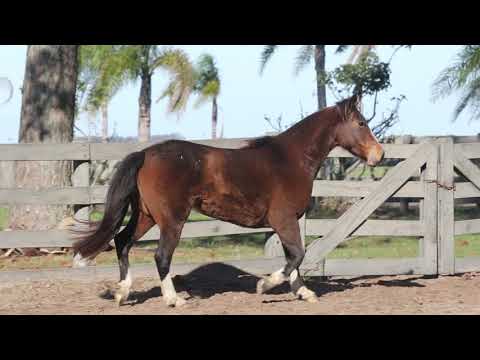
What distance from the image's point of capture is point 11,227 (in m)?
11.3

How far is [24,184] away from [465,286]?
6.37m

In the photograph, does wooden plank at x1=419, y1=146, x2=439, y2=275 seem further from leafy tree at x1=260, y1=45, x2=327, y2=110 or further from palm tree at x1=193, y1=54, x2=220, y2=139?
palm tree at x1=193, y1=54, x2=220, y2=139

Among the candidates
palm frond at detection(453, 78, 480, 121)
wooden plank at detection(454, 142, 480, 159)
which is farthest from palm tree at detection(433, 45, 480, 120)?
wooden plank at detection(454, 142, 480, 159)

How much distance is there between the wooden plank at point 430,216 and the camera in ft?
30.2

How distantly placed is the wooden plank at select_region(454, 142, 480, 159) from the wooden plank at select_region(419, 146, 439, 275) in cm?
36

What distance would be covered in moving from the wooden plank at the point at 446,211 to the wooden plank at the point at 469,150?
0.16 meters

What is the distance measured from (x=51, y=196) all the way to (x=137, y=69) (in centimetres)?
2873

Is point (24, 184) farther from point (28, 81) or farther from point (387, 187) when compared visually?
point (387, 187)

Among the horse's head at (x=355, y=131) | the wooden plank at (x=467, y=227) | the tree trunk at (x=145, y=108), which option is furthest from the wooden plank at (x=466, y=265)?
the tree trunk at (x=145, y=108)

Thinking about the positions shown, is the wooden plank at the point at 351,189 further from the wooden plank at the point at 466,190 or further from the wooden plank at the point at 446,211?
the wooden plank at the point at 466,190

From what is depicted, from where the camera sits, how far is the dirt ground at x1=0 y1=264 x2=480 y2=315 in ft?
23.4

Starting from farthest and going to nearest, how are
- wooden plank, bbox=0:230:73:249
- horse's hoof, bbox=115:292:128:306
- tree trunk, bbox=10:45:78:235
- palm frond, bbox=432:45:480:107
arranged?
palm frond, bbox=432:45:480:107 < tree trunk, bbox=10:45:78:235 < wooden plank, bbox=0:230:73:249 < horse's hoof, bbox=115:292:128:306
